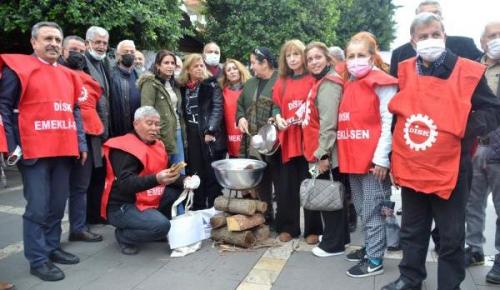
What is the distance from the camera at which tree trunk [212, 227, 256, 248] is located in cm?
428

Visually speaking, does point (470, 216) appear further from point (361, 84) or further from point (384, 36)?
point (384, 36)

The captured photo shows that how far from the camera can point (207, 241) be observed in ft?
15.1

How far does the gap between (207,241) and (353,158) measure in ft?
6.26

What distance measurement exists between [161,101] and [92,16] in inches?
140

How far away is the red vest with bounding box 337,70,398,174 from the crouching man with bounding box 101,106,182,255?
1.55m

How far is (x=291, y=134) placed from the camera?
170 inches

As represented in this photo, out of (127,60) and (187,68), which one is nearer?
(127,60)

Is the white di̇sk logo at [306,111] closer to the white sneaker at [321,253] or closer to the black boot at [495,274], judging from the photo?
the white sneaker at [321,253]

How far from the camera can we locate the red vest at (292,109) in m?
4.29

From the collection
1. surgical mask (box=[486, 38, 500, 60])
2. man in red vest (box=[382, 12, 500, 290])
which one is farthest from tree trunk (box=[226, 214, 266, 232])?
surgical mask (box=[486, 38, 500, 60])

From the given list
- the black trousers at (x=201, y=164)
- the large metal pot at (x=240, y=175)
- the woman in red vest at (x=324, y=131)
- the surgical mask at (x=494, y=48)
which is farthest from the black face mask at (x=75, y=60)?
the surgical mask at (x=494, y=48)

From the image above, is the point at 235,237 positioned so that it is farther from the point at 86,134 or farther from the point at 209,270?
the point at 86,134

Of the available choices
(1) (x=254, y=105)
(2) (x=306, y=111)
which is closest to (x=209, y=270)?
(2) (x=306, y=111)

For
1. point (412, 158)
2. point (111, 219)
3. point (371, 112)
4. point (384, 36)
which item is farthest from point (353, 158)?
point (384, 36)
